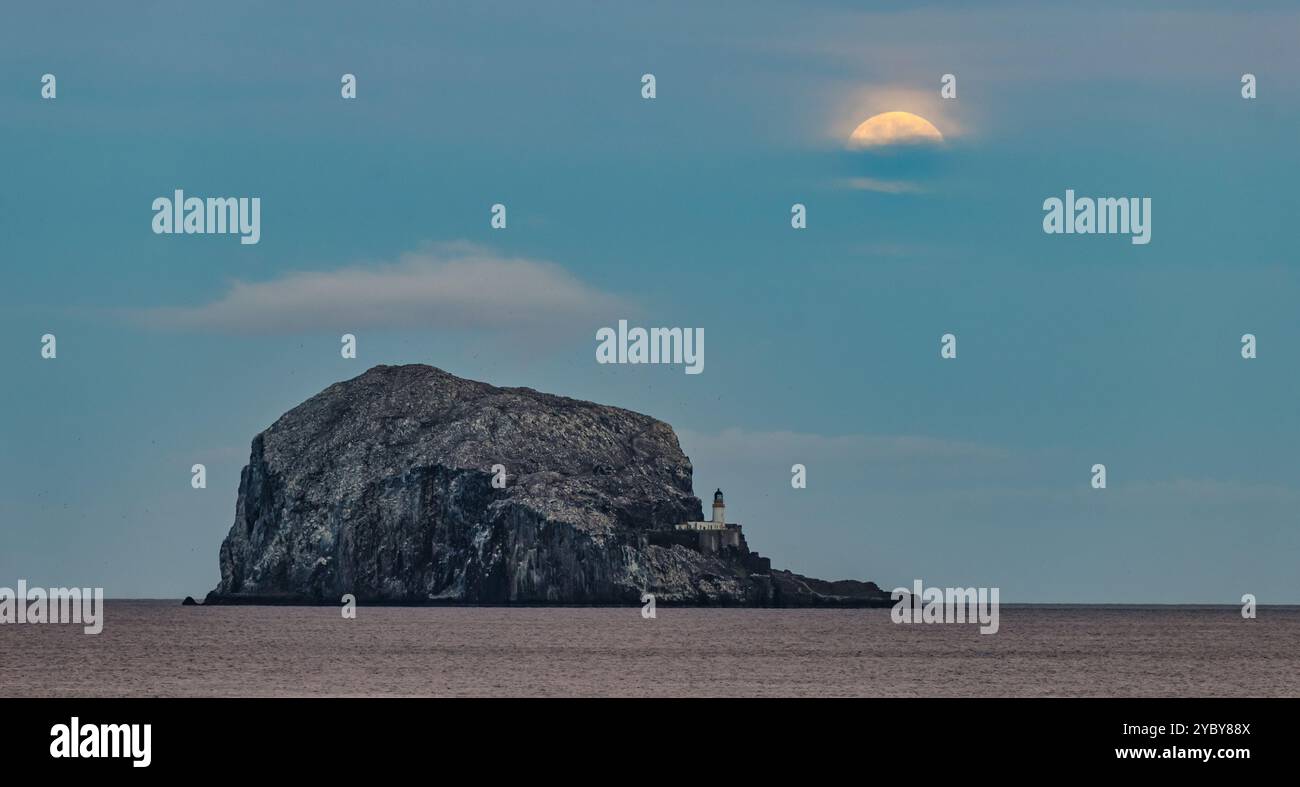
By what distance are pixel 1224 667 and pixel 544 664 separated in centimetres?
5012

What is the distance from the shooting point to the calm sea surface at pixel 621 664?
89.7 metres

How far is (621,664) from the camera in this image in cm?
11481

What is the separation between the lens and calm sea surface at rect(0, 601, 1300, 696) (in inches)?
3531

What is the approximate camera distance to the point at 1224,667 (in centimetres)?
12412

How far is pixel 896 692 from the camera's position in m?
90.1
